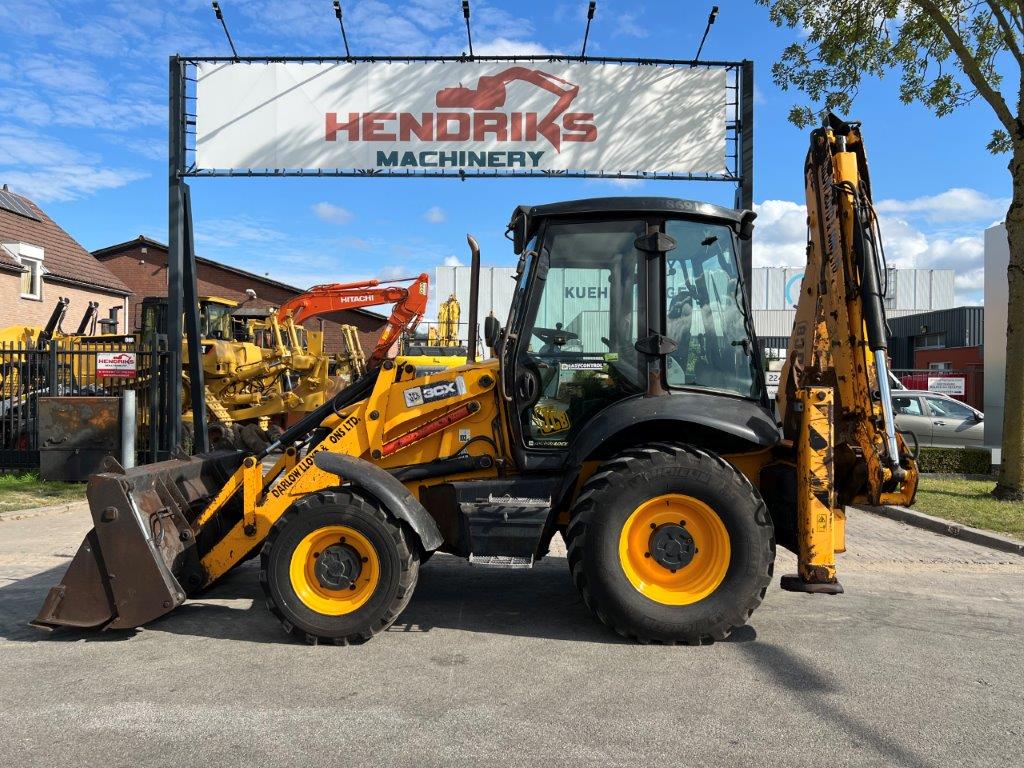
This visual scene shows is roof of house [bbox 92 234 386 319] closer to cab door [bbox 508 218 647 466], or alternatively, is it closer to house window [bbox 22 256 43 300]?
house window [bbox 22 256 43 300]

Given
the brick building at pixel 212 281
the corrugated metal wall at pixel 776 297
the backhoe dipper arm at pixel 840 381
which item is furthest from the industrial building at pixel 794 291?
the backhoe dipper arm at pixel 840 381

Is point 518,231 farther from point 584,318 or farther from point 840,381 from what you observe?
point 840,381

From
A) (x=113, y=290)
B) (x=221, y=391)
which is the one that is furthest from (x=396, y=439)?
(x=113, y=290)

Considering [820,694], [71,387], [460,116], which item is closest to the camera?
[820,694]

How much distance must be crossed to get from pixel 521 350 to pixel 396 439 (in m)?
1.01

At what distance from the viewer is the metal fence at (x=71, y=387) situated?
10820mm

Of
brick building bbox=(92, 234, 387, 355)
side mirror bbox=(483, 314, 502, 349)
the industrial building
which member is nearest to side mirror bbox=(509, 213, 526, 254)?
side mirror bbox=(483, 314, 502, 349)

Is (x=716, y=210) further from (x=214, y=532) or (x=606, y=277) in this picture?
(x=214, y=532)

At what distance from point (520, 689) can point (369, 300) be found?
13.5 m

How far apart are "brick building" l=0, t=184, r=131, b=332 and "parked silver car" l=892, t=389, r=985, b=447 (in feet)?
63.4

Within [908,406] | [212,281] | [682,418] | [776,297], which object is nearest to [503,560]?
[682,418]

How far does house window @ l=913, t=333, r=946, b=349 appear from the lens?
34.1 meters

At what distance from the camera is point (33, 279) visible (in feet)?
77.0

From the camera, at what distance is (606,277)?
4.92 meters
